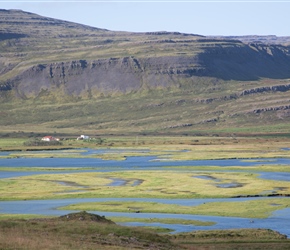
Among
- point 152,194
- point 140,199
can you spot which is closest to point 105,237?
point 140,199

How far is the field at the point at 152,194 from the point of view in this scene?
5237 centimetres

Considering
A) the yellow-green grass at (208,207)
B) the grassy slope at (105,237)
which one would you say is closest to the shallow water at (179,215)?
the yellow-green grass at (208,207)

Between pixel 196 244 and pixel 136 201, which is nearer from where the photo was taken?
pixel 196 244

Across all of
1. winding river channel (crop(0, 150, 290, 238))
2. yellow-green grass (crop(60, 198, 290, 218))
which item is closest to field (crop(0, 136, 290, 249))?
yellow-green grass (crop(60, 198, 290, 218))

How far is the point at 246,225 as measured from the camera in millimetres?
69312

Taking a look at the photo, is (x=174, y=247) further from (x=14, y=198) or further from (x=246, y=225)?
(x=14, y=198)

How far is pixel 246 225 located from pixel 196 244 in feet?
38.5

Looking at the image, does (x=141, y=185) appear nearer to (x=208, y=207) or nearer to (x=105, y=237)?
(x=208, y=207)

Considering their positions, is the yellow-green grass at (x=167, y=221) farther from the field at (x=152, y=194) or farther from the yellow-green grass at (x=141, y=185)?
the yellow-green grass at (x=141, y=185)

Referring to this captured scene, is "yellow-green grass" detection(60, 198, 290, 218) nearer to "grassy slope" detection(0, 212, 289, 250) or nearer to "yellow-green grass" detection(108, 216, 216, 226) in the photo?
"yellow-green grass" detection(108, 216, 216, 226)

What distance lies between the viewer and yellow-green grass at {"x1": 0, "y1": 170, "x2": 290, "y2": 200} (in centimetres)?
9338

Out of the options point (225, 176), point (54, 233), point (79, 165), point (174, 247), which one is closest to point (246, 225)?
point (174, 247)

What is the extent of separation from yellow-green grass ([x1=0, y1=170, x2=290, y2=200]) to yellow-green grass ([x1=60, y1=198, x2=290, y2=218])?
7.68 meters

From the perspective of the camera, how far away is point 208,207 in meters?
81.1
